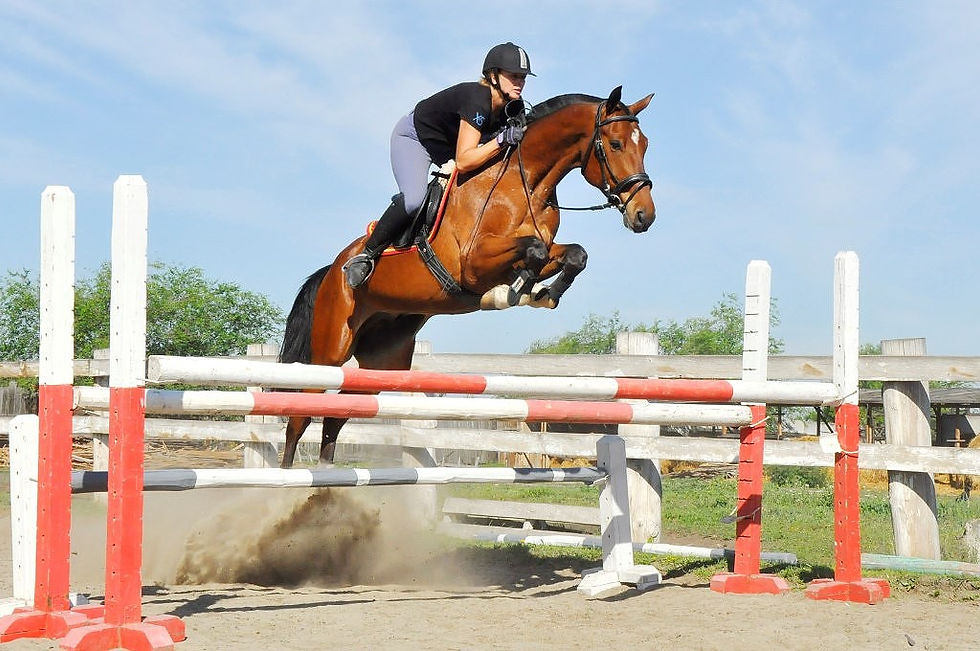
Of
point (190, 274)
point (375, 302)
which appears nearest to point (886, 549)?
point (375, 302)

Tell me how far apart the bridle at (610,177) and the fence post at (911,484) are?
2.09 meters

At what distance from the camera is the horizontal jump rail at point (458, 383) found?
3.14m

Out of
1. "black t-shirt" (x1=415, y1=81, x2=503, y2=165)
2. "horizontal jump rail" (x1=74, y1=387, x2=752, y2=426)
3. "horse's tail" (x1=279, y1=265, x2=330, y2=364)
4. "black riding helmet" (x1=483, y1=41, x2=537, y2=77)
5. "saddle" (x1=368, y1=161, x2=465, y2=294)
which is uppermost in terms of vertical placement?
"black riding helmet" (x1=483, y1=41, x2=537, y2=77)

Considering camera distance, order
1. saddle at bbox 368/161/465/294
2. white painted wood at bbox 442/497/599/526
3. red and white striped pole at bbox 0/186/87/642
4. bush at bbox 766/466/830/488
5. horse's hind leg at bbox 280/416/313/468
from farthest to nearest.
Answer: bush at bbox 766/466/830/488 < white painted wood at bbox 442/497/599/526 < horse's hind leg at bbox 280/416/313/468 < saddle at bbox 368/161/465/294 < red and white striped pole at bbox 0/186/87/642

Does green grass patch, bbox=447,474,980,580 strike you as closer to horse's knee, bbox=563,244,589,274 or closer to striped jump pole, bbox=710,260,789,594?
striped jump pole, bbox=710,260,789,594

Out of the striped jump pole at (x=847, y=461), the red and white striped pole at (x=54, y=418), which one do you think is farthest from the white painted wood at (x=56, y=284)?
the striped jump pole at (x=847, y=461)

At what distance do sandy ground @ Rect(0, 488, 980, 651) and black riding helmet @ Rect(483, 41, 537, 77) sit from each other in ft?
7.90

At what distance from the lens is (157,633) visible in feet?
9.80

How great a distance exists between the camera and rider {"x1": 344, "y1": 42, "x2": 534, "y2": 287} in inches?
186

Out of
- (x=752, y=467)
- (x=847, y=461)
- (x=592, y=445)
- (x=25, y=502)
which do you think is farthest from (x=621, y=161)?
(x=25, y=502)

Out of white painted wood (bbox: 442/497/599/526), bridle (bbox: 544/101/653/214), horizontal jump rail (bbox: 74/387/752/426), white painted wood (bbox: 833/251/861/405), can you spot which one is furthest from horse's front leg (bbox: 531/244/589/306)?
white painted wood (bbox: 442/497/599/526)

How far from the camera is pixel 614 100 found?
182 inches

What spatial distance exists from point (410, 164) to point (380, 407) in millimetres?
1886

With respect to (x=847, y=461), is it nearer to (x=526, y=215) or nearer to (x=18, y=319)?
(x=526, y=215)
